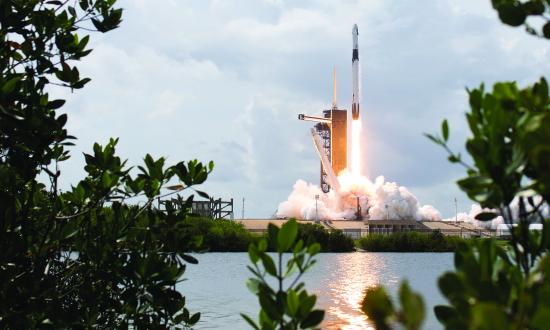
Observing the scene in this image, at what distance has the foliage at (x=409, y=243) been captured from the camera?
77.0 metres

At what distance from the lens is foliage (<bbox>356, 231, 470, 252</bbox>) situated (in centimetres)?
7700

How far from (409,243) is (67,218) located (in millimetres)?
75761

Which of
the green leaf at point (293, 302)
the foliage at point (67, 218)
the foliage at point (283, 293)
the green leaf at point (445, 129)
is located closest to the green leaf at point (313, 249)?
the foliage at point (283, 293)

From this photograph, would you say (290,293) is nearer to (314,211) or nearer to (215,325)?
(215,325)

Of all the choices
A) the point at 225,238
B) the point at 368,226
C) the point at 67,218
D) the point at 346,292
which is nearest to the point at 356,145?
the point at 368,226

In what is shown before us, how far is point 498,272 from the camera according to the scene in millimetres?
1485

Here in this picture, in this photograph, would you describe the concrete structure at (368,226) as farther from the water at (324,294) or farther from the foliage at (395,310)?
the foliage at (395,310)

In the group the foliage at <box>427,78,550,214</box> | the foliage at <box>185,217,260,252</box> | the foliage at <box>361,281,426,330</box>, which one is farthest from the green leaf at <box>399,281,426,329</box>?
the foliage at <box>185,217,260,252</box>

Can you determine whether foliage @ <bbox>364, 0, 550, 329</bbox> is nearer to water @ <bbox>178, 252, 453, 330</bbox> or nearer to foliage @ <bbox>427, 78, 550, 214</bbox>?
foliage @ <bbox>427, 78, 550, 214</bbox>

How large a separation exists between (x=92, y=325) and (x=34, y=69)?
5.95 feet

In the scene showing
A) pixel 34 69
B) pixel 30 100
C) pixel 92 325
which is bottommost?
pixel 92 325

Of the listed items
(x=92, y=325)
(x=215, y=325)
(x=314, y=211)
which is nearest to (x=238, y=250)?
(x=314, y=211)

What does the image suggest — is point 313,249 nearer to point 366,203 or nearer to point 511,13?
point 511,13

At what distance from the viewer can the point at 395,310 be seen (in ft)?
3.26
